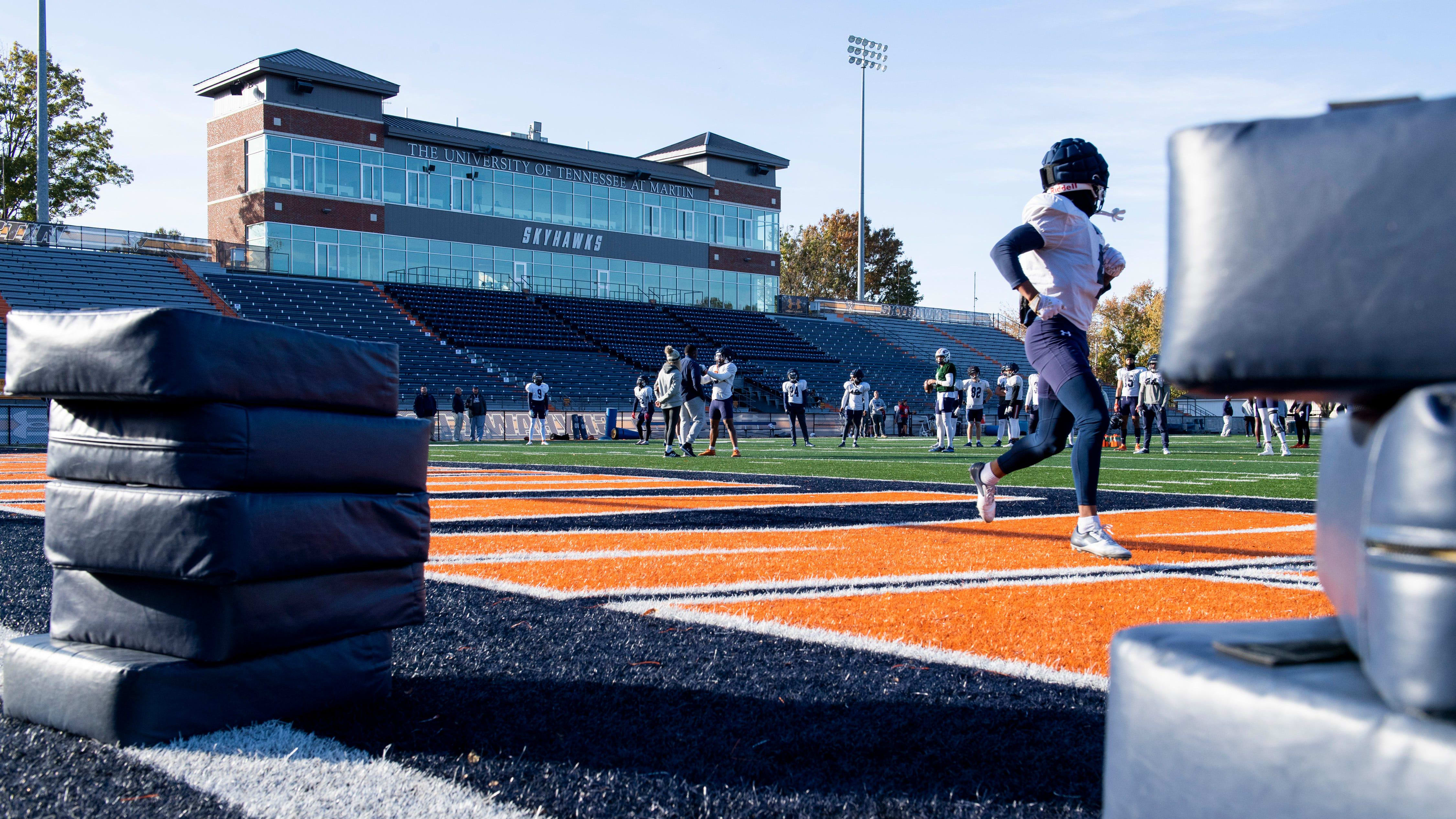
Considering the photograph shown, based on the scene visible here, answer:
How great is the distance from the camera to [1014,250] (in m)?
5.36

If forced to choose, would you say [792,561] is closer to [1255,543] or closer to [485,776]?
[1255,543]

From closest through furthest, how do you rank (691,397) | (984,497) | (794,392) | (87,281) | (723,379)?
(984,497) < (691,397) < (723,379) < (794,392) < (87,281)

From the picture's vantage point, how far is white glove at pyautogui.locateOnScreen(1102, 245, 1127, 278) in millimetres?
5836

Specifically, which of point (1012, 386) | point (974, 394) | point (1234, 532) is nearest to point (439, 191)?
point (974, 394)

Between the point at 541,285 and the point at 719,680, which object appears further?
the point at 541,285

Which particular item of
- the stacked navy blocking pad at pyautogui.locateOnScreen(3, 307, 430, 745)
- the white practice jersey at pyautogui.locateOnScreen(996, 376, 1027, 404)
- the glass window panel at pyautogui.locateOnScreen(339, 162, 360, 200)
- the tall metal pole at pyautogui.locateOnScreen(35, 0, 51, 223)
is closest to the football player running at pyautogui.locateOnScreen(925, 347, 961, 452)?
the white practice jersey at pyautogui.locateOnScreen(996, 376, 1027, 404)

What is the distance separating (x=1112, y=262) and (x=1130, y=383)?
724 inches

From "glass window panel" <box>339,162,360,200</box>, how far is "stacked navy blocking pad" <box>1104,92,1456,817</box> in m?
49.9

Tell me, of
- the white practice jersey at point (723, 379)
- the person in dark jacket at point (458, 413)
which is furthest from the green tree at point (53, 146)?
the white practice jersey at point (723, 379)

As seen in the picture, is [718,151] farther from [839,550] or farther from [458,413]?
[839,550]

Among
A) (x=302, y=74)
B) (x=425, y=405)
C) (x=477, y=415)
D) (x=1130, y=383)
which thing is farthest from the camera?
(x=302, y=74)

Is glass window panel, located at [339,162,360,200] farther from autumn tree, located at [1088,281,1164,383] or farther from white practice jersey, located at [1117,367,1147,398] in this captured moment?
autumn tree, located at [1088,281,1164,383]

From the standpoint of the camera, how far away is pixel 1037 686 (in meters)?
2.70

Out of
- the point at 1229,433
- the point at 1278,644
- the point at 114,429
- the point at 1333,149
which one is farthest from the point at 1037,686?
the point at 1229,433
